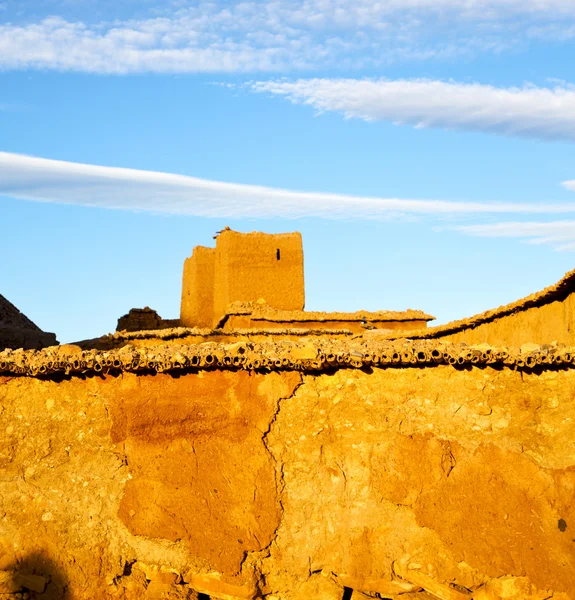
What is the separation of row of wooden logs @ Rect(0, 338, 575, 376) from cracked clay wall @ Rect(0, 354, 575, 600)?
11 cm

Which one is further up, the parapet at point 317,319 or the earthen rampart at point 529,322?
the parapet at point 317,319

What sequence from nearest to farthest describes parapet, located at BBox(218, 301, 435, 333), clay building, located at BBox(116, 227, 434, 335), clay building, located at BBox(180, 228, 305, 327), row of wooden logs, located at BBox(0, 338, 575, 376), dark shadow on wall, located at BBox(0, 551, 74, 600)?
dark shadow on wall, located at BBox(0, 551, 74, 600) → row of wooden logs, located at BBox(0, 338, 575, 376) → parapet, located at BBox(218, 301, 435, 333) → clay building, located at BBox(116, 227, 434, 335) → clay building, located at BBox(180, 228, 305, 327)

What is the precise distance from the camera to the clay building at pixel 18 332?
1861 cm

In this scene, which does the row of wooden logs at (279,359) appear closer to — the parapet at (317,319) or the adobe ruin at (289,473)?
the adobe ruin at (289,473)

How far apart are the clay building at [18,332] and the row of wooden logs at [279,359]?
12.0 metres

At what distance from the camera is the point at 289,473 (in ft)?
21.6

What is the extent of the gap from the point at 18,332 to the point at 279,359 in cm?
1401

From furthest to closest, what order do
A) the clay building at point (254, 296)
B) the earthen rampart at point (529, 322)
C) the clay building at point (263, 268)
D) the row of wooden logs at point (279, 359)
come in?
the clay building at point (263, 268) < the clay building at point (254, 296) < the earthen rampart at point (529, 322) < the row of wooden logs at point (279, 359)

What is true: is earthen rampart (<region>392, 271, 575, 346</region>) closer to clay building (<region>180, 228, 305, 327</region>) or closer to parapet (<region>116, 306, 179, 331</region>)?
Result: clay building (<region>180, 228, 305, 327</region>)

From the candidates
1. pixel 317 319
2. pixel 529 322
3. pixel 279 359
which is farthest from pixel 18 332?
pixel 279 359

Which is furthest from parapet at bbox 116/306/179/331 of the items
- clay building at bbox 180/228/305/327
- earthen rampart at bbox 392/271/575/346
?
earthen rampart at bbox 392/271/575/346

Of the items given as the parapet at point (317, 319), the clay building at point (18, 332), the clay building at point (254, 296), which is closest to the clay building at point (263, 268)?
the clay building at point (254, 296)

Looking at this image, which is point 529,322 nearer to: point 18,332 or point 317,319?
point 317,319

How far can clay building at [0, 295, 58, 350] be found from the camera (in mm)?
18609
